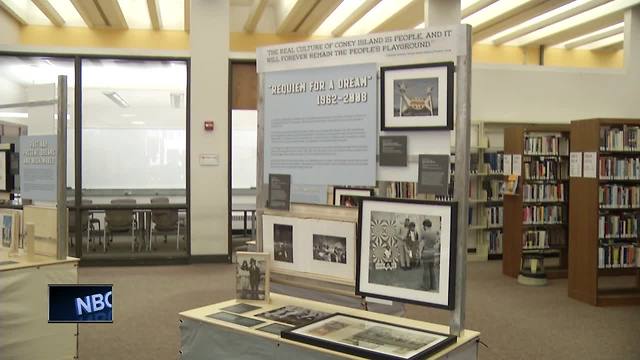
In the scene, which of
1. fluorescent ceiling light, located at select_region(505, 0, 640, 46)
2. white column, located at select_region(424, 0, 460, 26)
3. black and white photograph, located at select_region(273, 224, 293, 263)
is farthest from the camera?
fluorescent ceiling light, located at select_region(505, 0, 640, 46)

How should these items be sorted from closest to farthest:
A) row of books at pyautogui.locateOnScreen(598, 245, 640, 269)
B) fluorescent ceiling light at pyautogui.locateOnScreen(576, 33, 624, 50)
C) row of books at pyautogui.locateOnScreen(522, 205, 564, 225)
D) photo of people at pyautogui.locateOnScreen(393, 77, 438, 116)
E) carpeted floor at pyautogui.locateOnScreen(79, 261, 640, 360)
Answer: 1. photo of people at pyautogui.locateOnScreen(393, 77, 438, 116)
2. carpeted floor at pyautogui.locateOnScreen(79, 261, 640, 360)
3. row of books at pyautogui.locateOnScreen(598, 245, 640, 269)
4. row of books at pyautogui.locateOnScreen(522, 205, 564, 225)
5. fluorescent ceiling light at pyautogui.locateOnScreen(576, 33, 624, 50)

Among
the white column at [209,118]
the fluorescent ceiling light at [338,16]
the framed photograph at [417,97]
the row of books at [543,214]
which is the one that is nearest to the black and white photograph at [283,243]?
the framed photograph at [417,97]

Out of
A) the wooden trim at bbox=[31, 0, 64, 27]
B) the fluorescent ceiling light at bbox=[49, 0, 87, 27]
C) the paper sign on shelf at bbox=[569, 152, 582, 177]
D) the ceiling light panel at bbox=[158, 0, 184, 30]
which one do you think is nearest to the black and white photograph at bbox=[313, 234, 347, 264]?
the paper sign on shelf at bbox=[569, 152, 582, 177]

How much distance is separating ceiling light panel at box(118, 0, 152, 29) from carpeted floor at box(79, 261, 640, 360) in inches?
197

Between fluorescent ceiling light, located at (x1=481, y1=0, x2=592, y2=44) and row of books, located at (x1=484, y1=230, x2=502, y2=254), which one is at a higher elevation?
fluorescent ceiling light, located at (x1=481, y1=0, x2=592, y2=44)

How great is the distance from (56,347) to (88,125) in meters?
6.84

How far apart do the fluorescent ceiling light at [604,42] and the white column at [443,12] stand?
16.1ft

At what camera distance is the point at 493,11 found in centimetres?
933

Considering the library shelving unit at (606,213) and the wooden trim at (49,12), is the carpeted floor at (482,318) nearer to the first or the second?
the library shelving unit at (606,213)

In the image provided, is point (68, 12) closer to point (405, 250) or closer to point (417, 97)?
point (417, 97)

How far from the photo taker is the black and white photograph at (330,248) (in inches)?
104

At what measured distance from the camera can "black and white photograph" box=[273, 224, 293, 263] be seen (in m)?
Result: 2.84

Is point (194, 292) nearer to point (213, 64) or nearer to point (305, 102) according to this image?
point (213, 64)

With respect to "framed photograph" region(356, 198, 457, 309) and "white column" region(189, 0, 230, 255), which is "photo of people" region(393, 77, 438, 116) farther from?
"white column" region(189, 0, 230, 255)
